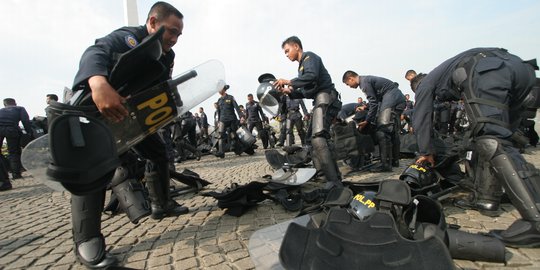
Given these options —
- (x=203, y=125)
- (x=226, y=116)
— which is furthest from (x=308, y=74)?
(x=203, y=125)

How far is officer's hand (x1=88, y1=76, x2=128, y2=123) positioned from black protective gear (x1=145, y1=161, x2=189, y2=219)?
48.5 inches

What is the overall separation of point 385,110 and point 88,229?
4.91 m

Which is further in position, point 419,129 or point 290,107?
point 290,107

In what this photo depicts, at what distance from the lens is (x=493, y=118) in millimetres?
2186

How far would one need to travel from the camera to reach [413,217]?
1738 mm

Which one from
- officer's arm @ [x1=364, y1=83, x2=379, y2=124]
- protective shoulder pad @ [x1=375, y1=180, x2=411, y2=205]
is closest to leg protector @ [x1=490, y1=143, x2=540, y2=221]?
protective shoulder pad @ [x1=375, y1=180, x2=411, y2=205]

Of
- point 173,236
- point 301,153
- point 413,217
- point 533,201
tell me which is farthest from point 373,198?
point 301,153

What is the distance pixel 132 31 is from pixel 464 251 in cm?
265

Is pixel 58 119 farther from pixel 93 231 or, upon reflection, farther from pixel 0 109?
pixel 0 109

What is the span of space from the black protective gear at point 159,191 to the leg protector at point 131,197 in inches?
9.1

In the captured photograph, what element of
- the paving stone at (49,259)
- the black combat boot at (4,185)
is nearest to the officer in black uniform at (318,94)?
the paving stone at (49,259)

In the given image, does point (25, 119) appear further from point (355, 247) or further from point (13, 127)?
point (355, 247)

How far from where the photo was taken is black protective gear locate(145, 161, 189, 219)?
2.80m

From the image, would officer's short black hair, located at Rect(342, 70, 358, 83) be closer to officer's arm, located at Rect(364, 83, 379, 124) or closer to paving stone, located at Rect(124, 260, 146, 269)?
officer's arm, located at Rect(364, 83, 379, 124)
